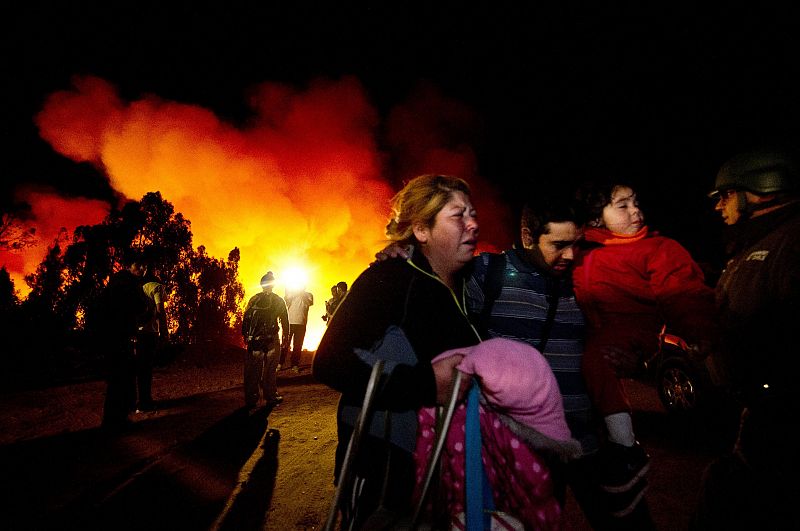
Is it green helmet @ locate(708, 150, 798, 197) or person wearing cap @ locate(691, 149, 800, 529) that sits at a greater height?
green helmet @ locate(708, 150, 798, 197)

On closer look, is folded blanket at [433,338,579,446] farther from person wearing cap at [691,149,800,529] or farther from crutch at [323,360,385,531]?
person wearing cap at [691,149,800,529]

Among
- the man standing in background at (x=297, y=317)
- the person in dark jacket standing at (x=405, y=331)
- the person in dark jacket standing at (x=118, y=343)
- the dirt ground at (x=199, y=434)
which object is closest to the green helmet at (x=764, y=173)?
the person in dark jacket standing at (x=405, y=331)

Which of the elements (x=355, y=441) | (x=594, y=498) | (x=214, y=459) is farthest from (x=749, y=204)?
(x=214, y=459)

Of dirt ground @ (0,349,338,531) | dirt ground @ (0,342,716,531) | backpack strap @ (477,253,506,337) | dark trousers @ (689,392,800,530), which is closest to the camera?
dark trousers @ (689,392,800,530)

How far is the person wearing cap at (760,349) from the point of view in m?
1.60

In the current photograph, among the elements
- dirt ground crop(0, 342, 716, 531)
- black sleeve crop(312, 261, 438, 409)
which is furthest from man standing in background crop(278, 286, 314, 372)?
black sleeve crop(312, 261, 438, 409)

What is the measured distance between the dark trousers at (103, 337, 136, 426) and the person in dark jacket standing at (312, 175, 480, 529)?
16.6ft

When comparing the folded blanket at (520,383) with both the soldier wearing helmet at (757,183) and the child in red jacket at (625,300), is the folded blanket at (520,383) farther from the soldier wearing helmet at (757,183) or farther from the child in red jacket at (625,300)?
the soldier wearing helmet at (757,183)

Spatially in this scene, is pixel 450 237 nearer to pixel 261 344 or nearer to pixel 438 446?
pixel 438 446

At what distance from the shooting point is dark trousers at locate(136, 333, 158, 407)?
237 inches

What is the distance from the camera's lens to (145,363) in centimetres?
609

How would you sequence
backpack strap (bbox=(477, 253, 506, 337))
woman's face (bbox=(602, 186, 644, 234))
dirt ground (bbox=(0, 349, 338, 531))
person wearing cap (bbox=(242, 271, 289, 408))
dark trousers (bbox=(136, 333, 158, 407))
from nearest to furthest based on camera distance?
backpack strap (bbox=(477, 253, 506, 337)) → woman's face (bbox=(602, 186, 644, 234)) → dirt ground (bbox=(0, 349, 338, 531)) → dark trousers (bbox=(136, 333, 158, 407)) → person wearing cap (bbox=(242, 271, 289, 408))

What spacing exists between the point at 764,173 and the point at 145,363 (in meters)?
7.70

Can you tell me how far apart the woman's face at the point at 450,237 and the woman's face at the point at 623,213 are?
1205 mm
